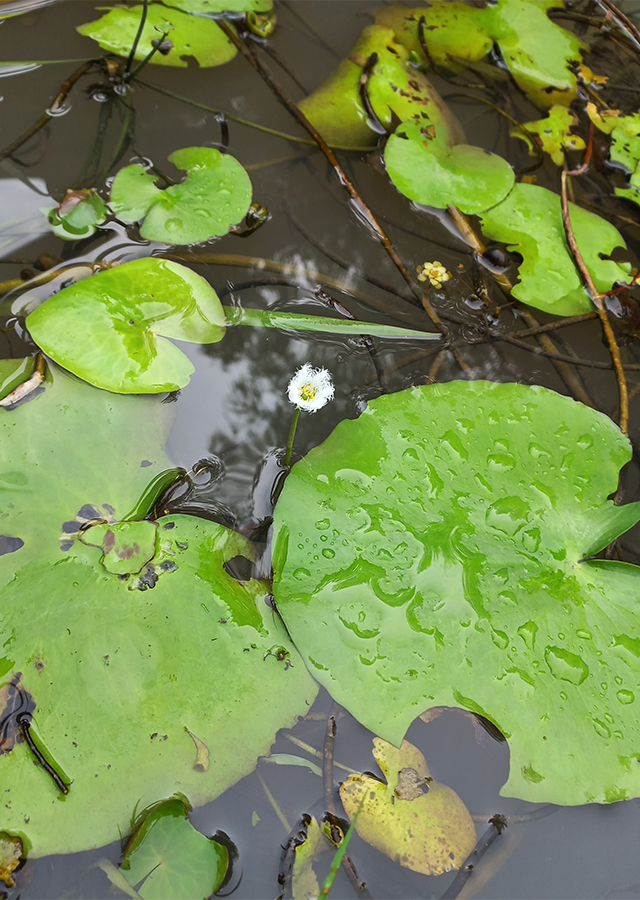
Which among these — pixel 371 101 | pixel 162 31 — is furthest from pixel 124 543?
pixel 162 31

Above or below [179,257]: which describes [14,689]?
below

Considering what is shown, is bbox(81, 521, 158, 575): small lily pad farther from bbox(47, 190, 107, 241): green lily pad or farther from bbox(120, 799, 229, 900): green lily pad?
bbox(47, 190, 107, 241): green lily pad

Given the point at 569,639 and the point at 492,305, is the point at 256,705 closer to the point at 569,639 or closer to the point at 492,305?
the point at 569,639

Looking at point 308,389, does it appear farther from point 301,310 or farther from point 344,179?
point 344,179

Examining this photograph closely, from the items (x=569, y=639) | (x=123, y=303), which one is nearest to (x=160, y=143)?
(x=123, y=303)

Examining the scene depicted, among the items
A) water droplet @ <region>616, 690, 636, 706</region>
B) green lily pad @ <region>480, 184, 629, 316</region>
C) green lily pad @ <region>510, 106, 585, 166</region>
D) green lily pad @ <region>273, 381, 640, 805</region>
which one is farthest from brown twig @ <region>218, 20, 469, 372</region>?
water droplet @ <region>616, 690, 636, 706</region>

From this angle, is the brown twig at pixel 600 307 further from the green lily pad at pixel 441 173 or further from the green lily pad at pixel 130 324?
the green lily pad at pixel 130 324

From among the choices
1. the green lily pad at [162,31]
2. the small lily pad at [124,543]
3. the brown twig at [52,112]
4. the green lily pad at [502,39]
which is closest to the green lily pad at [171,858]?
the small lily pad at [124,543]
